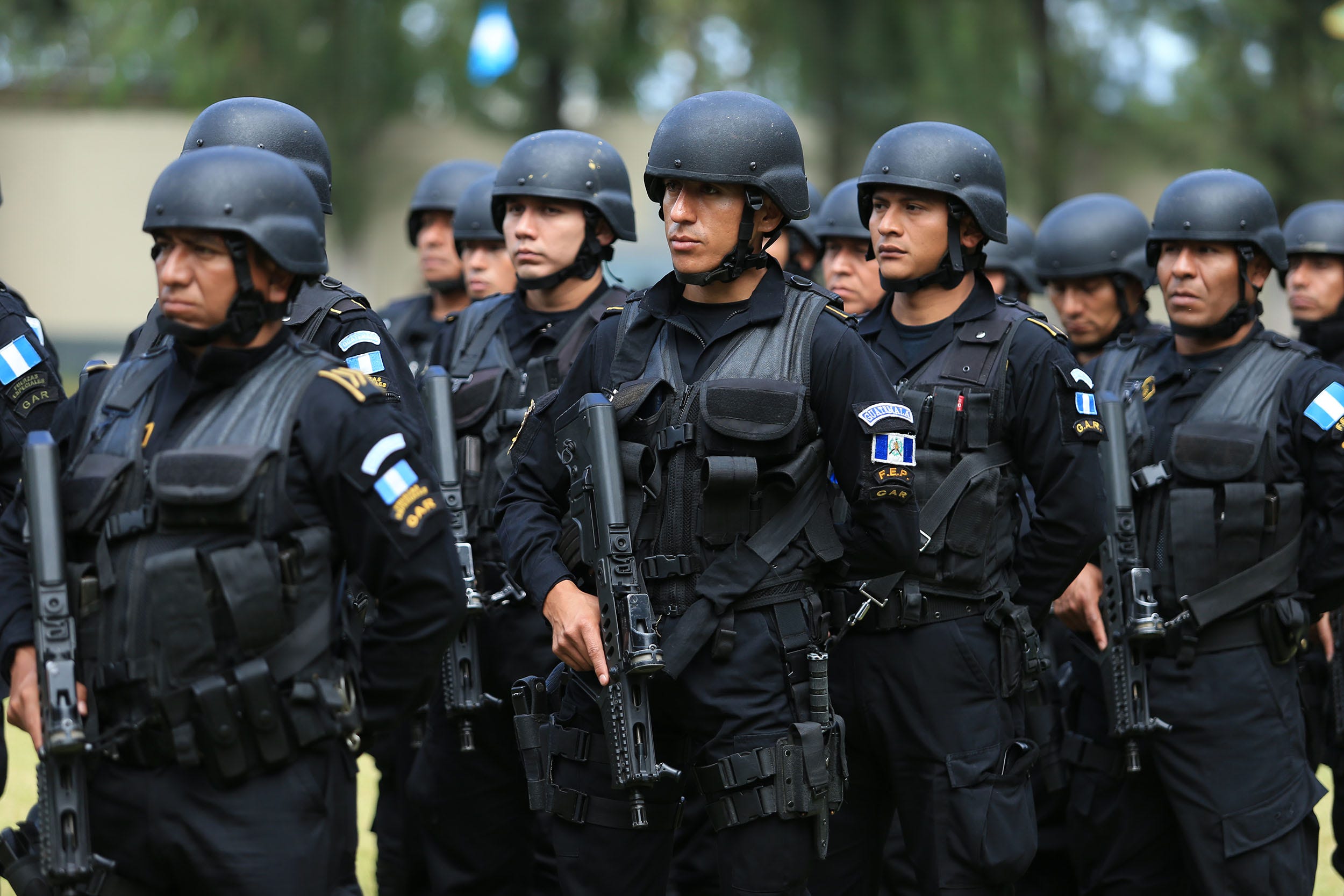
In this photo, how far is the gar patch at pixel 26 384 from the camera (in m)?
5.08

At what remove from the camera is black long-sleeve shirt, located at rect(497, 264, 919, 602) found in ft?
13.7

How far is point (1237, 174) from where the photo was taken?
6.01 m

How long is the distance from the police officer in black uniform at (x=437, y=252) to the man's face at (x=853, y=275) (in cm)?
194

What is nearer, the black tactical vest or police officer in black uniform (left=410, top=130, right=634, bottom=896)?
the black tactical vest

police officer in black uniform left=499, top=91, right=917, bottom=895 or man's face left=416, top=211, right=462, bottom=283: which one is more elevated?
man's face left=416, top=211, right=462, bottom=283

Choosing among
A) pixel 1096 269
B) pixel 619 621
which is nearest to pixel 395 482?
pixel 619 621

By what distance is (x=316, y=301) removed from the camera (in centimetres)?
496

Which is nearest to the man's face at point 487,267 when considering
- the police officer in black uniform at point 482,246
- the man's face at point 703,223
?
the police officer in black uniform at point 482,246

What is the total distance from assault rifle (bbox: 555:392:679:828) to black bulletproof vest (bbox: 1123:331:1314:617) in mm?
2198

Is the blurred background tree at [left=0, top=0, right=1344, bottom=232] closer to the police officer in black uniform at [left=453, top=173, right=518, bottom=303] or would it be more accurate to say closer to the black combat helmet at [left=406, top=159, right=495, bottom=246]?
the black combat helmet at [left=406, top=159, right=495, bottom=246]

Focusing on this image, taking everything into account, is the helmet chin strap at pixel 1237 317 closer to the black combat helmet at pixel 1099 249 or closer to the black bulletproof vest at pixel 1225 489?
the black bulletproof vest at pixel 1225 489

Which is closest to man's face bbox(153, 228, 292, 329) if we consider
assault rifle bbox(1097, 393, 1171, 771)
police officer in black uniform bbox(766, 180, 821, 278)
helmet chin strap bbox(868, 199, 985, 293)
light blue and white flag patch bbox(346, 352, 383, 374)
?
light blue and white flag patch bbox(346, 352, 383, 374)

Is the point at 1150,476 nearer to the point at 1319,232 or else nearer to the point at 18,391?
the point at 1319,232

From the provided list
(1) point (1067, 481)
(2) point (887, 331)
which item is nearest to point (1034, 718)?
(1) point (1067, 481)
